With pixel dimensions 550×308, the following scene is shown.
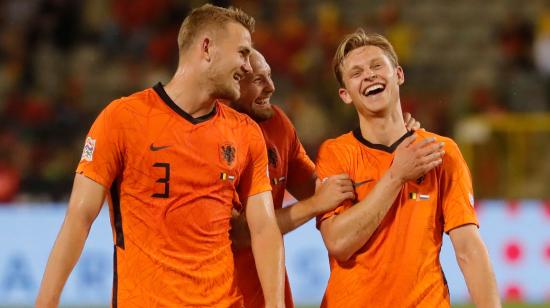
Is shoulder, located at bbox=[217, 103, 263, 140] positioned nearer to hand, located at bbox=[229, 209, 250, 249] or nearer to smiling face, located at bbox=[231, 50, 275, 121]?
hand, located at bbox=[229, 209, 250, 249]

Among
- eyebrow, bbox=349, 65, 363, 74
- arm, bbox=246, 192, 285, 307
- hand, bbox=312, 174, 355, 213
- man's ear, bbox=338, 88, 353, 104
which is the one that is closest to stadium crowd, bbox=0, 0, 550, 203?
man's ear, bbox=338, 88, 353, 104

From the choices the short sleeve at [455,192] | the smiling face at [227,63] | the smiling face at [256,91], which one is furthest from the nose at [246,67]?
the short sleeve at [455,192]

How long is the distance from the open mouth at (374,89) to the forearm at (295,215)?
0.55 meters

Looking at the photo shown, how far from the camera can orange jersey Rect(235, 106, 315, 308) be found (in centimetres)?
509

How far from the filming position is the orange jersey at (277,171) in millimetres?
5094

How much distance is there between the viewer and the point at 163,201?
4.39m

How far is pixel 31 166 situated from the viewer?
13.4 m

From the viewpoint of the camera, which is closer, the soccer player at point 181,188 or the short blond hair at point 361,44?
the soccer player at point 181,188

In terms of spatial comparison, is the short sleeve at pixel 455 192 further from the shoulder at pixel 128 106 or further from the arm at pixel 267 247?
the shoulder at pixel 128 106

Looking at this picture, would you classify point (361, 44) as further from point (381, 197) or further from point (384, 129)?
point (381, 197)

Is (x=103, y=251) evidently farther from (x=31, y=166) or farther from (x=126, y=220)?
(x=126, y=220)

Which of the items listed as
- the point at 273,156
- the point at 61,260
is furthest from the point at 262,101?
the point at 61,260

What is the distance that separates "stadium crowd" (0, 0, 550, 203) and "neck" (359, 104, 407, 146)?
8238 millimetres

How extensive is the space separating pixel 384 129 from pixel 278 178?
2.51ft
